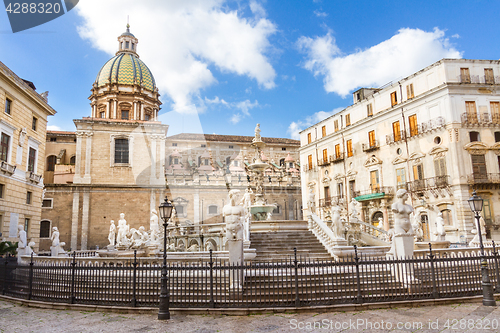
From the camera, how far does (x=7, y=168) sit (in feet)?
68.8

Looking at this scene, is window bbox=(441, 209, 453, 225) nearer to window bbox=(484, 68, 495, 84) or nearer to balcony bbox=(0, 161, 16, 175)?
window bbox=(484, 68, 495, 84)

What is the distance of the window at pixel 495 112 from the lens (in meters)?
25.8

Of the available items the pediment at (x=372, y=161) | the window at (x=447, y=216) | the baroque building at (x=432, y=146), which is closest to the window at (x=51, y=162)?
the baroque building at (x=432, y=146)

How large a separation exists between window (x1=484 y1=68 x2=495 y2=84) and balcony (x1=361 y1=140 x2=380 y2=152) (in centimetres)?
909

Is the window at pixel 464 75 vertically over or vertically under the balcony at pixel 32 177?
over

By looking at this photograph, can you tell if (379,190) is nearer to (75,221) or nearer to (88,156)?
(75,221)

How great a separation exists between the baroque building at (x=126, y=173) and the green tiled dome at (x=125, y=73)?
0.11 meters

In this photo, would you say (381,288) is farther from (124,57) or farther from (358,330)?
(124,57)

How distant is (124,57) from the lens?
4500cm

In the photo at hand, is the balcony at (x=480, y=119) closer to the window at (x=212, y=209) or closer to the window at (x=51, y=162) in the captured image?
the window at (x=212, y=209)

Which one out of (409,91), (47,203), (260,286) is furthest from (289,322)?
(47,203)

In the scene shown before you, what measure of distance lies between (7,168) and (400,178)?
27442 millimetres

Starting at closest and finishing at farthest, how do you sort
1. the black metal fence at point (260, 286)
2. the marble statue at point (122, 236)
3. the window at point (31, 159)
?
the black metal fence at point (260, 286), the marble statue at point (122, 236), the window at point (31, 159)

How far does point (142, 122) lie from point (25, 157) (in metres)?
15.1
